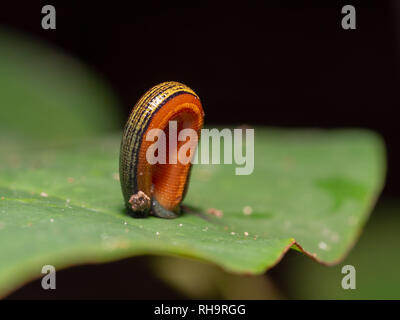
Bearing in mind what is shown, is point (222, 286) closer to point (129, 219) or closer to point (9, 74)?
point (129, 219)

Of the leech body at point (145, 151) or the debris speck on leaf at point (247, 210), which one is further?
the debris speck on leaf at point (247, 210)

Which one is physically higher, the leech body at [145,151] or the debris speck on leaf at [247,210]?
the leech body at [145,151]

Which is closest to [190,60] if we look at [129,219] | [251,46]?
[251,46]

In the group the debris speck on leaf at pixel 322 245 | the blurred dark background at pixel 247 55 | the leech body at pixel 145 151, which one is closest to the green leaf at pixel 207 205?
the debris speck on leaf at pixel 322 245

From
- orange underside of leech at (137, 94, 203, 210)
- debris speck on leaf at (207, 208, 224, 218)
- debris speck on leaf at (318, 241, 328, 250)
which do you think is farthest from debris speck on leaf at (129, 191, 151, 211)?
debris speck on leaf at (318, 241, 328, 250)

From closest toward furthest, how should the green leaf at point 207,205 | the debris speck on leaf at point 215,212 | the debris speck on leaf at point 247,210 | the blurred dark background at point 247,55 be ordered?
the green leaf at point 207,205 < the debris speck on leaf at point 215,212 < the debris speck on leaf at point 247,210 < the blurred dark background at point 247,55

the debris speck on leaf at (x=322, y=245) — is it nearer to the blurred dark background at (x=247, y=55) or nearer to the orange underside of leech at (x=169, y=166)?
the orange underside of leech at (x=169, y=166)

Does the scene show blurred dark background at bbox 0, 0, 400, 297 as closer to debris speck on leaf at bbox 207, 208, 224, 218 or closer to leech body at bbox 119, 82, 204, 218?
debris speck on leaf at bbox 207, 208, 224, 218
